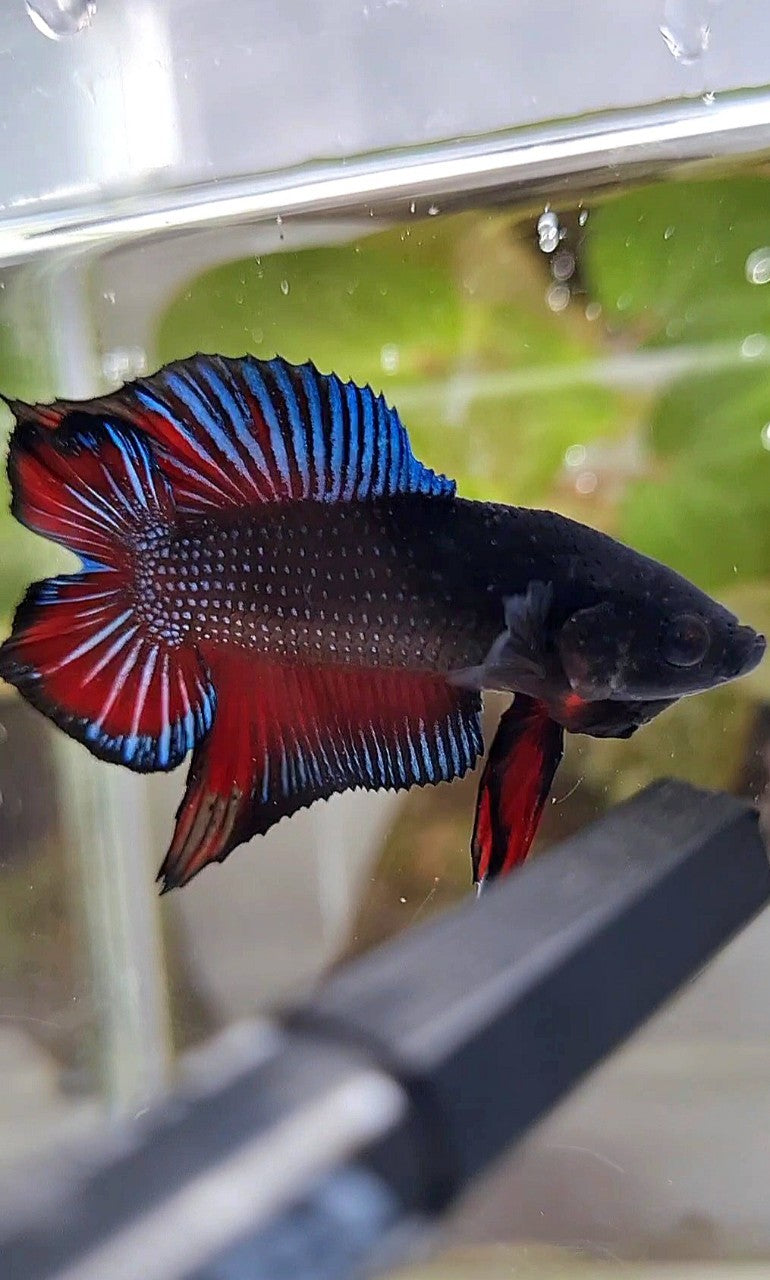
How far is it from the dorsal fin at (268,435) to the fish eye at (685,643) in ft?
0.43

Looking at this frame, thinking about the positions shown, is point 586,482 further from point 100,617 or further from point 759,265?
point 100,617

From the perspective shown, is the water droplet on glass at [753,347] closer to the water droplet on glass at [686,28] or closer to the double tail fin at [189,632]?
the water droplet on glass at [686,28]

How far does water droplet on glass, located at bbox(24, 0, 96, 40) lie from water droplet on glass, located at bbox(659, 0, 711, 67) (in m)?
0.37

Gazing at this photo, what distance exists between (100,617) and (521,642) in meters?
0.22

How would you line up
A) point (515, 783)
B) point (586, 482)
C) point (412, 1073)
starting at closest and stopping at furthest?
1. point (412, 1073)
2. point (515, 783)
3. point (586, 482)

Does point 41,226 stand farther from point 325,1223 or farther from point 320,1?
point 325,1223

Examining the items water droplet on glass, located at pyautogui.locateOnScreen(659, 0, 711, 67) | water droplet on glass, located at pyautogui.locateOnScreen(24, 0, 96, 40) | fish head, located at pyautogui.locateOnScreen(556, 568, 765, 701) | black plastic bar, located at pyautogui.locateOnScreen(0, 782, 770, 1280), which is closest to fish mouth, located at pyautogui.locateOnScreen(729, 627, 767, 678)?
fish head, located at pyautogui.locateOnScreen(556, 568, 765, 701)

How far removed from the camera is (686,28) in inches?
24.0

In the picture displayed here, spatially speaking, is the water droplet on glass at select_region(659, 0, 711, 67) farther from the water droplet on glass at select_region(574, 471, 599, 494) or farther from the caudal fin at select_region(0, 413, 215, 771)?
the caudal fin at select_region(0, 413, 215, 771)

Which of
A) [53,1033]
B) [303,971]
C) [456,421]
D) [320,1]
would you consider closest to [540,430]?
[456,421]

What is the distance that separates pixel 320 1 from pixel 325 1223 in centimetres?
69

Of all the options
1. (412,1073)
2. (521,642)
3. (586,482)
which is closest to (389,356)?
(586,482)

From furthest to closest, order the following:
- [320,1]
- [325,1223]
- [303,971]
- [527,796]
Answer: [303,971]
[320,1]
[527,796]
[325,1223]

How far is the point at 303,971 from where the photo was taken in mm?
735
